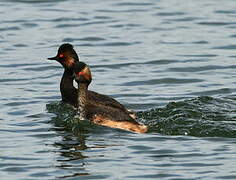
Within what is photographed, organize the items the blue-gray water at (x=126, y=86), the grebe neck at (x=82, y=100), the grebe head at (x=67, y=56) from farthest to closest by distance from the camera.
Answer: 1. the grebe head at (x=67, y=56)
2. the grebe neck at (x=82, y=100)
3. the blue-gray water at (x=126, y=86)

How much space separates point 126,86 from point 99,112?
315cm

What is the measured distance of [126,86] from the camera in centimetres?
1828

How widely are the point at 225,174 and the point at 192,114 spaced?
11.4 feet

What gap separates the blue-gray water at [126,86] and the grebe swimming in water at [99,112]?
159mm

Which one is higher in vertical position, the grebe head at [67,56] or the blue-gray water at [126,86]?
the grebe head at [67,56]

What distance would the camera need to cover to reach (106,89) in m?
18.1


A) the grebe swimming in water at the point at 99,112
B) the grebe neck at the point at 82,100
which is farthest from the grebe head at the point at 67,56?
the grebe neck at the point at 82,100

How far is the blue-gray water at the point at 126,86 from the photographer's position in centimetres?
1298

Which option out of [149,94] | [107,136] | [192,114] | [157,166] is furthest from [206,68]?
[157,166]

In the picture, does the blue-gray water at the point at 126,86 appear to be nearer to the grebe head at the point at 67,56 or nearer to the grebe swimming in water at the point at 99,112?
the grebe swimming in water at the point at 99,112

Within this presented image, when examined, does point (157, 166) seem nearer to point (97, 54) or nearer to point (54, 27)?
point (97, 54)

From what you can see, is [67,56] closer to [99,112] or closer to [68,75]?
[68,75]

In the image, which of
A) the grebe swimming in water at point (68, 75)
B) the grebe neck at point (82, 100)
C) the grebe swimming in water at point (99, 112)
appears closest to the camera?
the grebe swimming in water at point (99, 112)

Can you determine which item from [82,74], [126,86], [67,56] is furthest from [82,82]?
[126,86]
